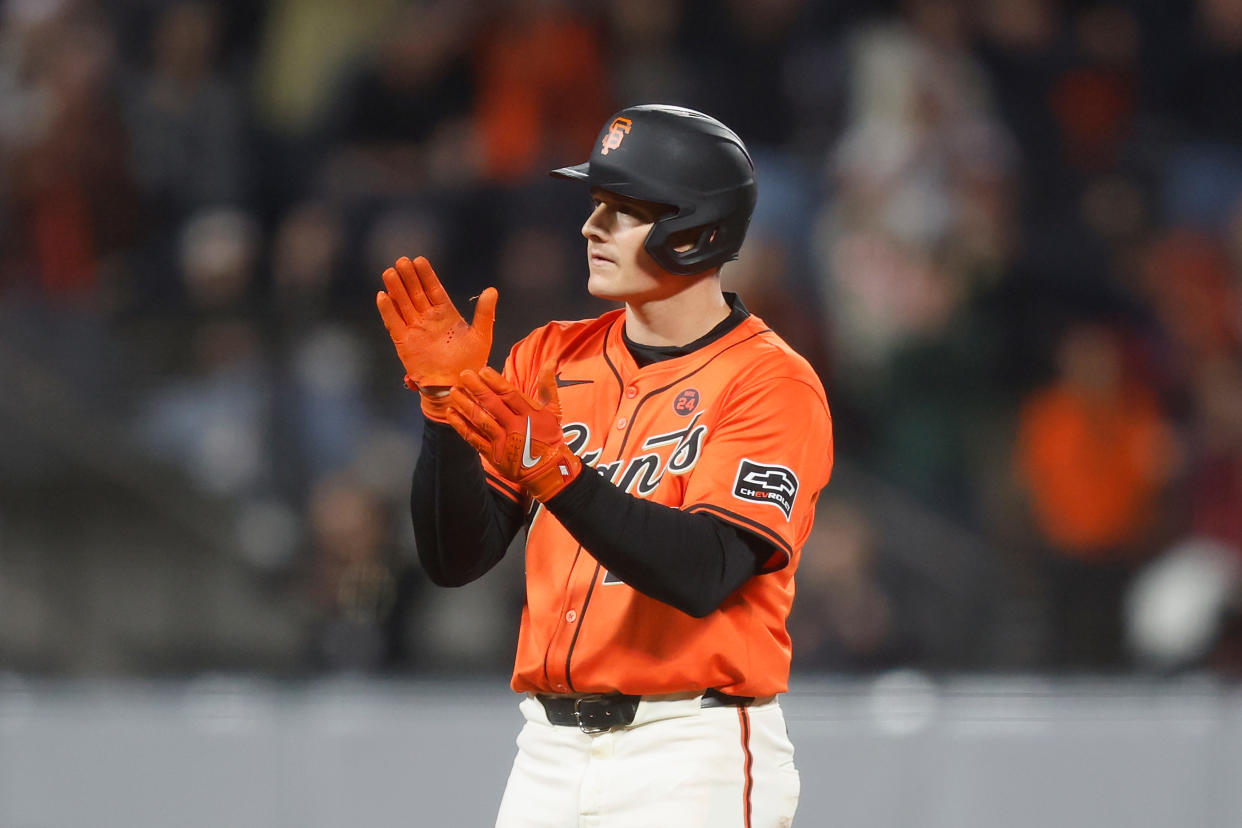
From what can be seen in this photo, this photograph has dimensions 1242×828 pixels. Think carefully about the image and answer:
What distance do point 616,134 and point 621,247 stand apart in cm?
19

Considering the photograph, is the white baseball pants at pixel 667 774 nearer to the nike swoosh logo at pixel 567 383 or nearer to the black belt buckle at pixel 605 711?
the black belt buckle at pixel 605 711

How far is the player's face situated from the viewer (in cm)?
276

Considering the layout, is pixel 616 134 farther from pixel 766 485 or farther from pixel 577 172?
pixel 766 485

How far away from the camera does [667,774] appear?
103 inches

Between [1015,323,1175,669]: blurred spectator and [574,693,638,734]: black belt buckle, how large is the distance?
12.1ft

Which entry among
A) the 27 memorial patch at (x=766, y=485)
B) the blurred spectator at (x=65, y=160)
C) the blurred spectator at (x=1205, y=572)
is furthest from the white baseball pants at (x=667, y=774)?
the blurred spectator at (x=65, y=160)

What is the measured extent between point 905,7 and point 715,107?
1182mm

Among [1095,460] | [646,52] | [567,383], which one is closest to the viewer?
[567,383]

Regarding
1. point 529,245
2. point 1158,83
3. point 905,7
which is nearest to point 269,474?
point 529,245

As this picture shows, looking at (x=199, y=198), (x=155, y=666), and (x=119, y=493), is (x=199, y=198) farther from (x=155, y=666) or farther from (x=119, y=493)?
(x=155, y=666)

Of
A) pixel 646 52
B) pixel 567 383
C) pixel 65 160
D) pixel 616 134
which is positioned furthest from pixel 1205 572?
pixel 65 160

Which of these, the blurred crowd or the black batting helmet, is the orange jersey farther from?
the blurred crowd

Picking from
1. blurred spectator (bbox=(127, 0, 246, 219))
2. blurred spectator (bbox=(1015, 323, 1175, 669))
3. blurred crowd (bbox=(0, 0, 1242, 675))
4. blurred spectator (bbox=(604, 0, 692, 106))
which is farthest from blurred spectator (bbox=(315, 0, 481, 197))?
blurred spectator (bbox=(1015, 323, 1175, 669))

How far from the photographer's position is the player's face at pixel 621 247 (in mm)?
2758
